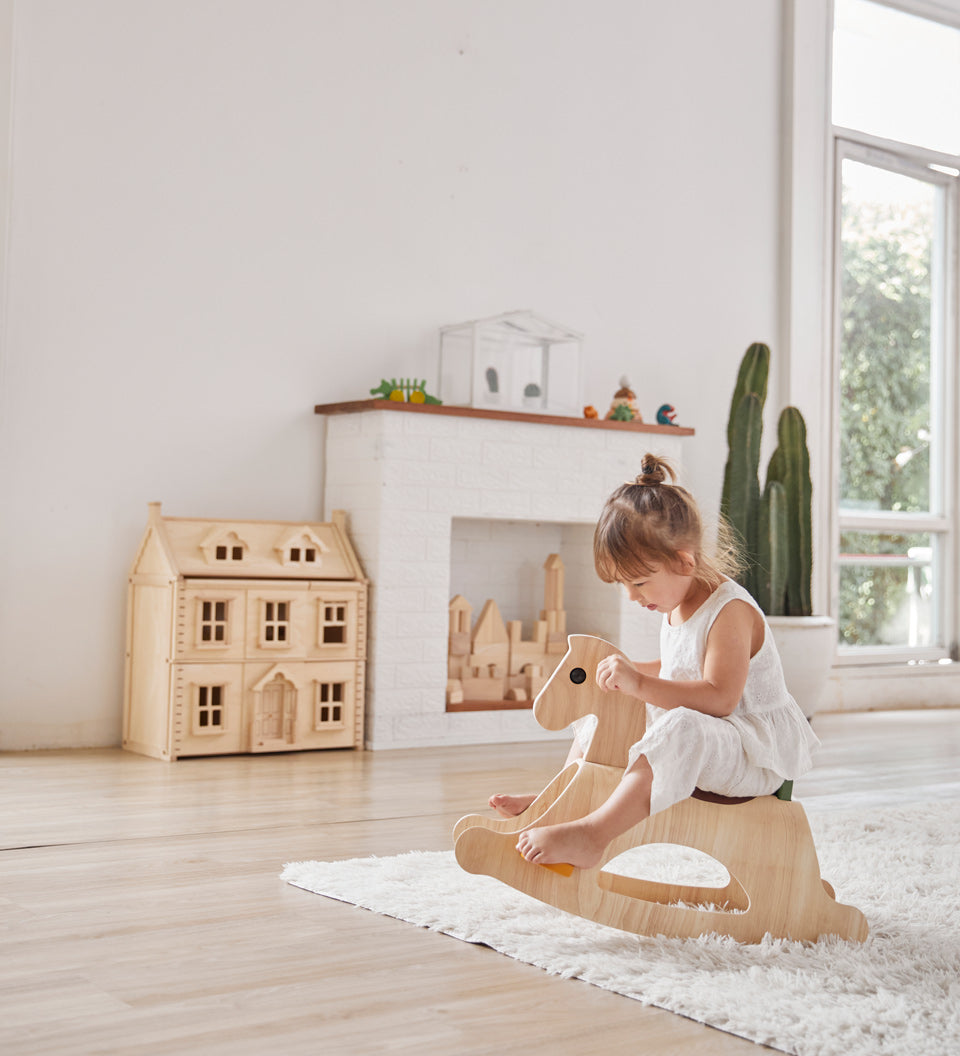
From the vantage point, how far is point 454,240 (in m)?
4.15

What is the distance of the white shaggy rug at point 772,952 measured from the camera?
53.5 inches

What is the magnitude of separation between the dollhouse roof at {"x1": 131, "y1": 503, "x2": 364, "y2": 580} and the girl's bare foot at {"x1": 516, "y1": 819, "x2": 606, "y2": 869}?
1.85m

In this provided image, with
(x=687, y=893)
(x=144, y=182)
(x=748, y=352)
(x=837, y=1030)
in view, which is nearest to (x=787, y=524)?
(x=748, y=352)

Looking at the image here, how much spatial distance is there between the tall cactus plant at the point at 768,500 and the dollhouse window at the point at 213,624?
183 cm

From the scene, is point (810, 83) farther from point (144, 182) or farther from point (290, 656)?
point (290, 656)

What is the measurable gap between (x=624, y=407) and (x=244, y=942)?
2.80 m

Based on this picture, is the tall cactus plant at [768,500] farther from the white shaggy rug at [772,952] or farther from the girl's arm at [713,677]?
the girl's arm at [713,677]

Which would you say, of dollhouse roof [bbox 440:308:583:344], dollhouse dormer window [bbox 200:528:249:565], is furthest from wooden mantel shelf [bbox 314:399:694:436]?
dollhouse dormer window [bbox 200:528:249:565]

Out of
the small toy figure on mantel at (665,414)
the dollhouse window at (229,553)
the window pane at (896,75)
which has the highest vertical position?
the window pane at (896,75)

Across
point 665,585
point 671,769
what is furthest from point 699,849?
point 665,585

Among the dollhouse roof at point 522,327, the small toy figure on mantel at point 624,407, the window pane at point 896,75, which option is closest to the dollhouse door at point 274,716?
the dollhouse roof at point 522,327

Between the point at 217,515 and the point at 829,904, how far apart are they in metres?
2.39

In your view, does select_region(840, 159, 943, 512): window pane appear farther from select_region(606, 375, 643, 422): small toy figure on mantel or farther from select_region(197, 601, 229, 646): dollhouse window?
select_region(197, 601, 229, 646): dollhouse window

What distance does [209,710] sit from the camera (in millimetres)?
3297
